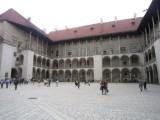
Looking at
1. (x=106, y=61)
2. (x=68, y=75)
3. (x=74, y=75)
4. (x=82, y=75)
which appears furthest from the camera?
(x=68, y=75)

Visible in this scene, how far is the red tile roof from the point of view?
40.4 metres

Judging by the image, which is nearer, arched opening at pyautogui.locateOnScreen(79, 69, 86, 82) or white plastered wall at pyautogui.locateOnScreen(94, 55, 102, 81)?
white plastered wall at pyautogui.locateOnScreen(94, 55, 102, 81)

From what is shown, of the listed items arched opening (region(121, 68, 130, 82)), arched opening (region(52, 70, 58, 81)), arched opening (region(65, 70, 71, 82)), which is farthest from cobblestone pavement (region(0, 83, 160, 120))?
arched opening (region(52, 70, 58, 81))

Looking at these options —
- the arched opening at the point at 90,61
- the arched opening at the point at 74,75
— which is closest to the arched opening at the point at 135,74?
the arched opening at the point at 90,61

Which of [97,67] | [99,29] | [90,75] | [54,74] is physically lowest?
[90,75]

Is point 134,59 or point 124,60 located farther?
point 124,60

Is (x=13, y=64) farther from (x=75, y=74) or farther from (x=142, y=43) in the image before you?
(x=142, y=43)

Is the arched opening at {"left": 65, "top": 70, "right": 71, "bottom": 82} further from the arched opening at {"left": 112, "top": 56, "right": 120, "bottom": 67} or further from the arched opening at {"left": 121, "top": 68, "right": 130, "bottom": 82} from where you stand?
the arched opening at {"left": 121, "top": 68, "right": 130, "bottom": 82}

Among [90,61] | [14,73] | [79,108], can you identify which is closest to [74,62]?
[90,61]

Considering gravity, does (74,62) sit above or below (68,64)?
above

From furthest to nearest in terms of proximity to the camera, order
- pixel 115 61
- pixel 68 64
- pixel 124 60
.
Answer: pixel 68 64 → pixel 115 61 → pixel 124 60

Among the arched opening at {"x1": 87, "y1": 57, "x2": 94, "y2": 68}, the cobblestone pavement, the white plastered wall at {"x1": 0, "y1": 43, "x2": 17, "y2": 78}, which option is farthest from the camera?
the arched opening at {"x1": 87, "y1": 57, "x2": 94, "y2": 68}

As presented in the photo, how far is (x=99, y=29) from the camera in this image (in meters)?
44.2

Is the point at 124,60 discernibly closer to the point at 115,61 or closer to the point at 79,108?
the point at 115,61
